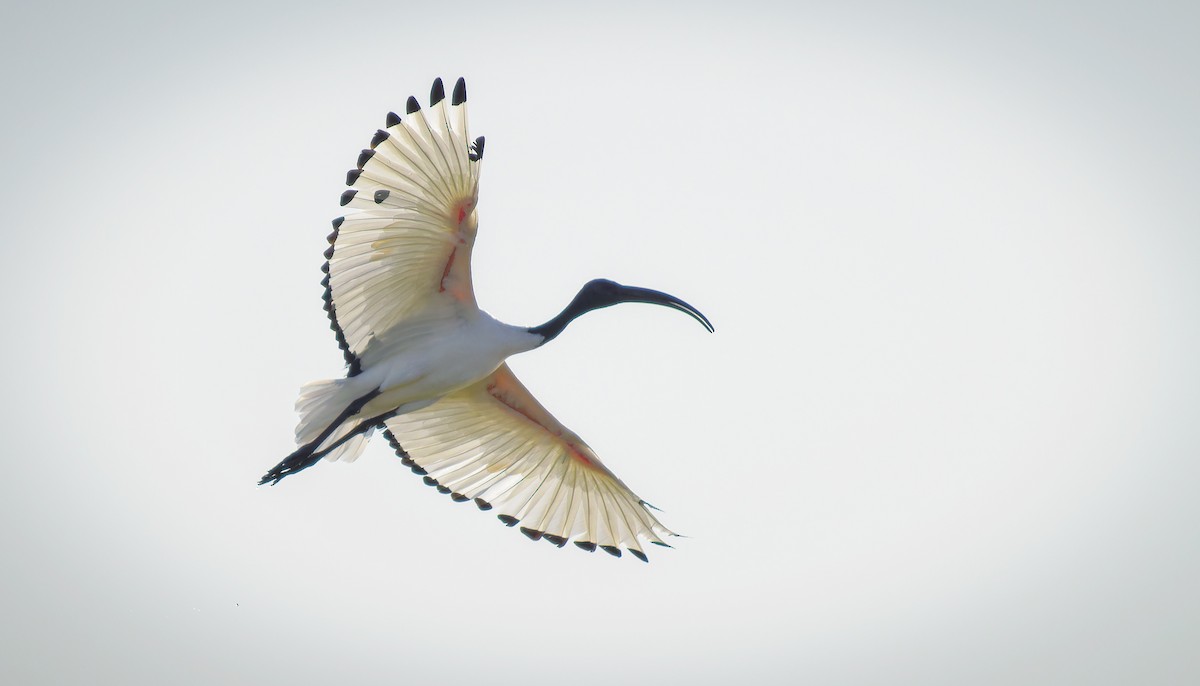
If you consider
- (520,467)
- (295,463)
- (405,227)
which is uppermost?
(405,227)

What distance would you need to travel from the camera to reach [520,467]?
35.1ft

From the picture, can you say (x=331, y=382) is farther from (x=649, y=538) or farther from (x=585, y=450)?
(x=649, y=538)

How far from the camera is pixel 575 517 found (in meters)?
10.5

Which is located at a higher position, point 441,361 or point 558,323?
point 558,323

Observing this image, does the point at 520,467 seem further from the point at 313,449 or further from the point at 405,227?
the point at 405,227

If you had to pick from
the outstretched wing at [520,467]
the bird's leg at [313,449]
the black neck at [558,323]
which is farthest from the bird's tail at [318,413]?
the black neck at [558,323]

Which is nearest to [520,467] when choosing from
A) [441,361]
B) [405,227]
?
[441,361]

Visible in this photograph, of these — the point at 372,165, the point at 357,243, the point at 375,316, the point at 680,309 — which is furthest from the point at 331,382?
the point at 680,309

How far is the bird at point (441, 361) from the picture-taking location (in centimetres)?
842

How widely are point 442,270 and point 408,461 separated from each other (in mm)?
2286

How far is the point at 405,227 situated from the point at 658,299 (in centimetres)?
226

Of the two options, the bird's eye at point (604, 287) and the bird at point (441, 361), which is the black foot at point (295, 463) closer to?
the bird at point (441, 361)

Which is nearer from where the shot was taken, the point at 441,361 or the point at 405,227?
the point at 405,227

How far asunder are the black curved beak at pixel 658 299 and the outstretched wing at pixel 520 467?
1.15 m
